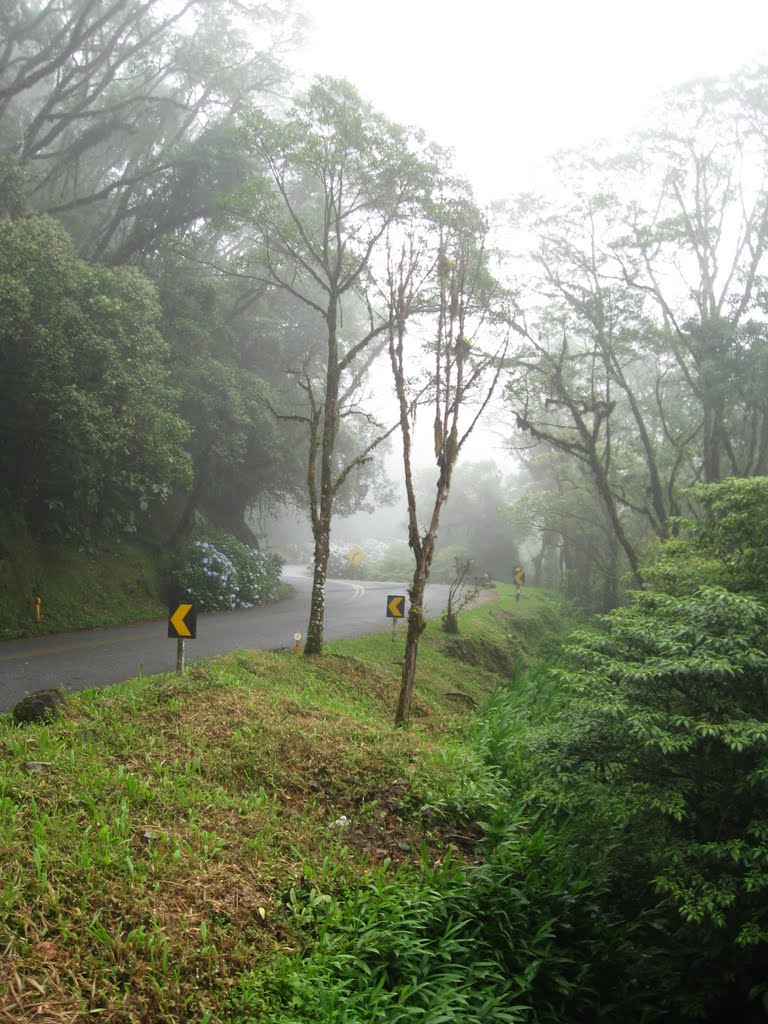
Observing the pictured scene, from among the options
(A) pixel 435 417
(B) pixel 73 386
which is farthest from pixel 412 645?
(B) pixel 73 386

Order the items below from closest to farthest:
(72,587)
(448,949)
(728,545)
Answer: (448,949) → (728,545) → (72,587)

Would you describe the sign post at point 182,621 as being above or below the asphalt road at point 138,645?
above

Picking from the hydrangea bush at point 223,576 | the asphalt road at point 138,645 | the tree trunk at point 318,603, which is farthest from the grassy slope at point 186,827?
the hydrangea bush at point 223,576

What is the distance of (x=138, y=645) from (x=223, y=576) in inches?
262

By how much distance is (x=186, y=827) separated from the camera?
4.98 meters

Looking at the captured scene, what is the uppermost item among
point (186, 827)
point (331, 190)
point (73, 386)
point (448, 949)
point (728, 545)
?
point (331, 190)

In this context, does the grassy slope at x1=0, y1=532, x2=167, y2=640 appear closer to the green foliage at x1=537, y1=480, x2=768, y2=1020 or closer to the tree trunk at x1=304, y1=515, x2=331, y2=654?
the tree trunk at x1=304, y1=515, x2=331, y2=654

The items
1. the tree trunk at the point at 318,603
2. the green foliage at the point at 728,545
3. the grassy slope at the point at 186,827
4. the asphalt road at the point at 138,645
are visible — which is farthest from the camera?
the tree trunk at the point at 318,603

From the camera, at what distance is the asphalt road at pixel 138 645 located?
968 centimetres

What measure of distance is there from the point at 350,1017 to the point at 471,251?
9.37m

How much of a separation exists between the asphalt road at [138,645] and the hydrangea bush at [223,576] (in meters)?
0.46

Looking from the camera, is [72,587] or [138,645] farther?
[72,587]

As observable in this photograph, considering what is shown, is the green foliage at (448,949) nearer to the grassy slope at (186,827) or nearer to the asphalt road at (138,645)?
the grassy slope at (186,827)

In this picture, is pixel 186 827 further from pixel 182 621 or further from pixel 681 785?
pixel 182 621
